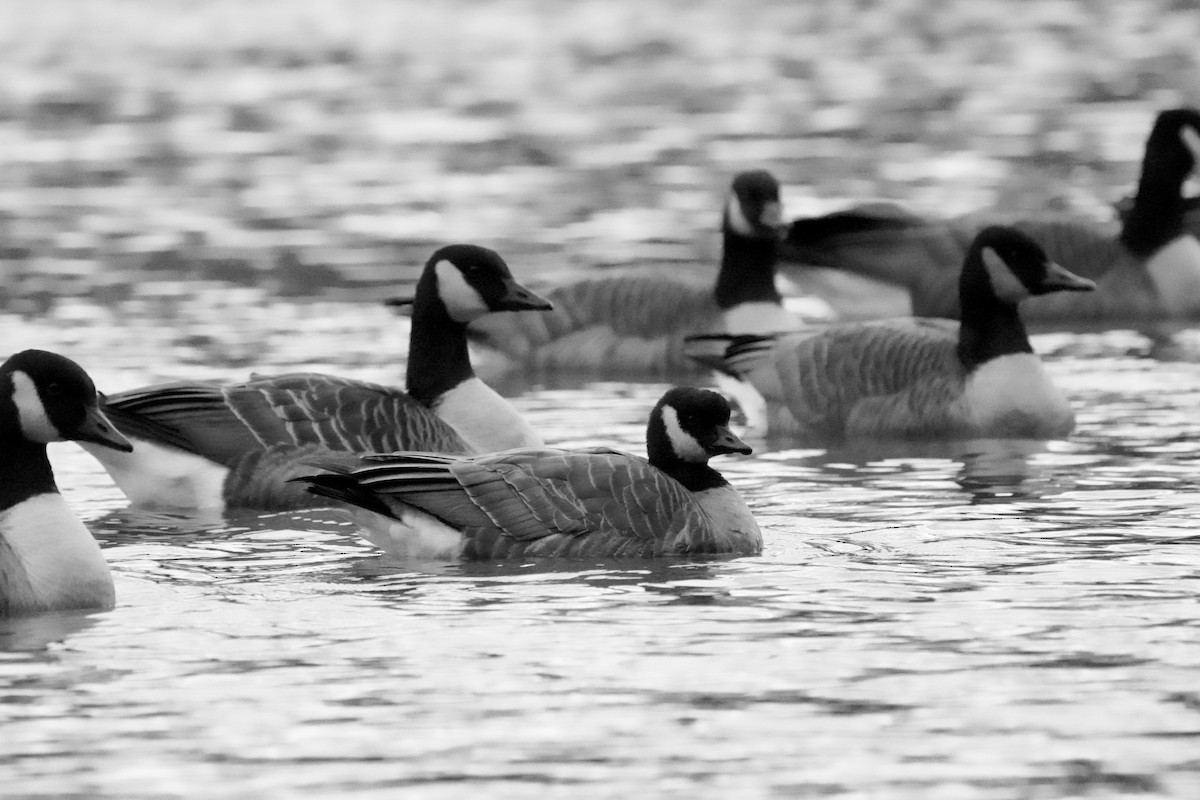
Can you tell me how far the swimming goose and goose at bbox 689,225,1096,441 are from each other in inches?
77.4

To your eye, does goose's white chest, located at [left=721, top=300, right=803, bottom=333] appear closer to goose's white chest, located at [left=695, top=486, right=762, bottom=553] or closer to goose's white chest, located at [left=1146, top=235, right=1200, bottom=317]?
goose's white chest, located at [left=1146, top=235, right=1200, bottom=317]

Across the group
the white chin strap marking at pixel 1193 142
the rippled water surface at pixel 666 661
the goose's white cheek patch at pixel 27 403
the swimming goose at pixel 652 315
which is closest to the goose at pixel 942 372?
the rippled water surface at pixel 666 661

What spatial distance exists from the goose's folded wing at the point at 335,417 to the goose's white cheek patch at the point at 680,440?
1.77 meters

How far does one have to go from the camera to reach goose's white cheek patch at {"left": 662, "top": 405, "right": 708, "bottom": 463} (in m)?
11.0

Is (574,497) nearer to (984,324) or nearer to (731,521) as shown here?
(731,521)

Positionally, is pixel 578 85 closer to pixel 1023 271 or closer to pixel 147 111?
pixel 147 111

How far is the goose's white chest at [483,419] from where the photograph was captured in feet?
42.4

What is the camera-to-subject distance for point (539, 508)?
10.7 metres

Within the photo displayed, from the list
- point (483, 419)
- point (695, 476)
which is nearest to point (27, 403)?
point (695, 476)

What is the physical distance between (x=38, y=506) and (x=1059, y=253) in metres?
10.9

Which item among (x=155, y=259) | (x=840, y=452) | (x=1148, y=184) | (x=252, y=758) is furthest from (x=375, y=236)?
(x=252, y=758)

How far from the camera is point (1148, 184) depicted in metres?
19.3

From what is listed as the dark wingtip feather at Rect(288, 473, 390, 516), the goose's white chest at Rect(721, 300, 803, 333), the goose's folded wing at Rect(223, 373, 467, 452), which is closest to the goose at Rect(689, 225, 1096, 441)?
the goose's white chest at Rect(721, 300, 803, 333)

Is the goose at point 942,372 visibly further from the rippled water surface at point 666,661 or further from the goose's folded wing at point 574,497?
the goose's folded wing at point 574,497
